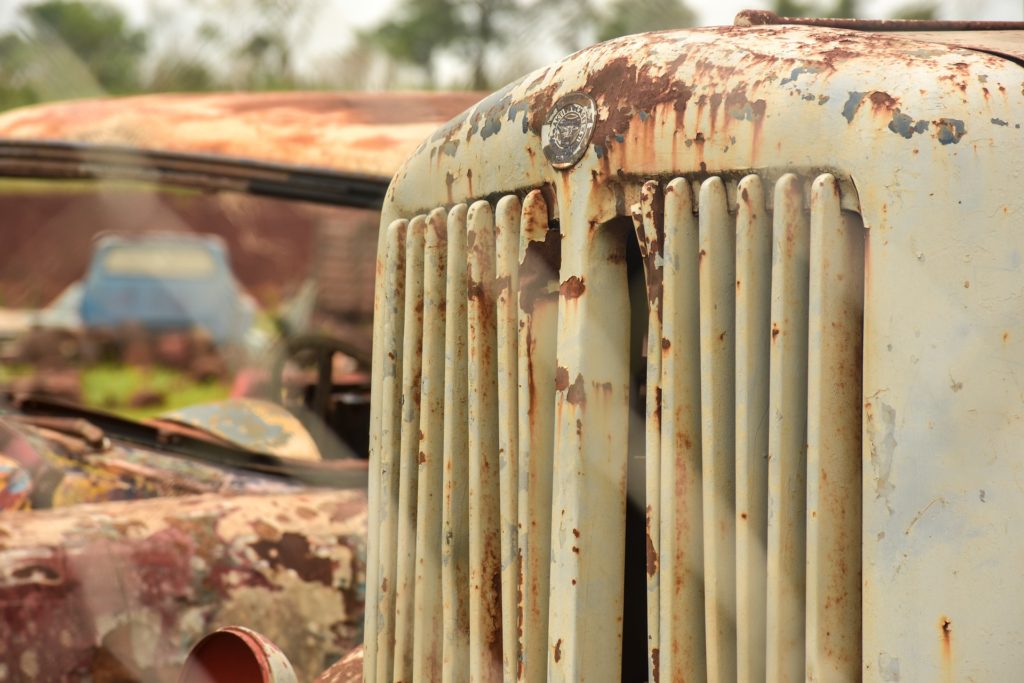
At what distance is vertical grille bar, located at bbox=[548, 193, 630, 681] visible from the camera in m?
1.30

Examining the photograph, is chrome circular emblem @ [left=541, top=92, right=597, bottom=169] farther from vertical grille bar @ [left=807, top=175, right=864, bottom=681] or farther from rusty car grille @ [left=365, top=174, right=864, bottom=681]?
vertical grille bar @ [left=807, top=175, right=864, bottom=681]

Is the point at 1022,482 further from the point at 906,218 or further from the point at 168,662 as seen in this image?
the point at 168,662

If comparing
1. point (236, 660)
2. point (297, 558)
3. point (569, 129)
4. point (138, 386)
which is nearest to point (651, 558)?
point (569, 129)

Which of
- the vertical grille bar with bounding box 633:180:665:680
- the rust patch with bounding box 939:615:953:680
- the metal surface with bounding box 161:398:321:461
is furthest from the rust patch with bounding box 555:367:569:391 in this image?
the metal surface with bounding box 161:398:321:461

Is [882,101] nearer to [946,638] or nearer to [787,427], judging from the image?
[787,427]

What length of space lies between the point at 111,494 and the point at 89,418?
0.26 meters

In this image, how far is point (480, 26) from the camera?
11.2 feet

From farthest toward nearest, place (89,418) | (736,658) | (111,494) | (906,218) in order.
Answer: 1. (89,418)
2. (111,494)
3. (736,658)
4. (906,218)

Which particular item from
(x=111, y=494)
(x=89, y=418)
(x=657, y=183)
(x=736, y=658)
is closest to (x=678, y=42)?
(x=657, y=183)

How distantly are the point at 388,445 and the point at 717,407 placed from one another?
640 millimetres

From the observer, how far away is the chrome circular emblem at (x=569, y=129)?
1297mm

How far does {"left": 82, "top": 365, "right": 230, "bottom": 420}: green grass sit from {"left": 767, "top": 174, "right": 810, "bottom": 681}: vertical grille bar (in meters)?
7.93

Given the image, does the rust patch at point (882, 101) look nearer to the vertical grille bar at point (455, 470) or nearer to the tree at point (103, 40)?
the vertical grille bar at point (455, 470)

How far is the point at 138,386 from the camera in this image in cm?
997
